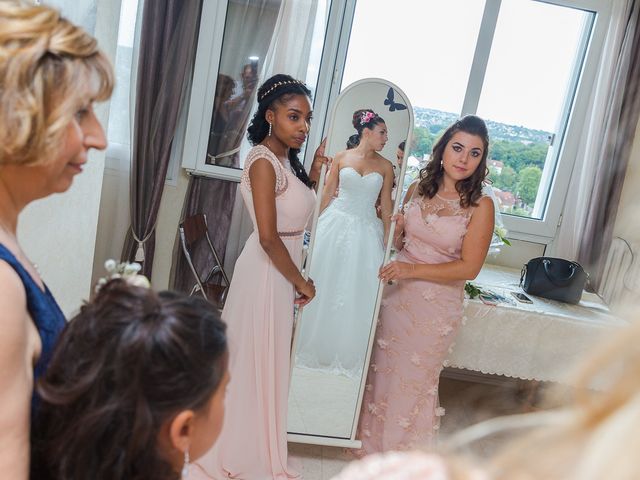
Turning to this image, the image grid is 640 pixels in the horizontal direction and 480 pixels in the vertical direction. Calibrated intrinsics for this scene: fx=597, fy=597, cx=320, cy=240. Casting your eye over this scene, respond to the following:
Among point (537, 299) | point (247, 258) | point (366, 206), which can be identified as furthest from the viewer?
point (537, 299)

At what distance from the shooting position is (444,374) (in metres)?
3.77

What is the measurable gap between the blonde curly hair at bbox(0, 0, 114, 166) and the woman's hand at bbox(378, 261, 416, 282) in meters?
1.74

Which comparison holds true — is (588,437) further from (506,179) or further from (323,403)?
(506,179)

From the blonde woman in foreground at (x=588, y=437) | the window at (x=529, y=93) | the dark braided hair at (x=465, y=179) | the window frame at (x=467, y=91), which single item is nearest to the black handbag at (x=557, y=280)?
the window frame at (x=467, y=91)

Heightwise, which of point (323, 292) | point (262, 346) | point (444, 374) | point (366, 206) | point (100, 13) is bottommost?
point (444, 374)

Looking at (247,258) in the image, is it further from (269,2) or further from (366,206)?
(269,2)

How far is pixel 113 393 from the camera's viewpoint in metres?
0.87

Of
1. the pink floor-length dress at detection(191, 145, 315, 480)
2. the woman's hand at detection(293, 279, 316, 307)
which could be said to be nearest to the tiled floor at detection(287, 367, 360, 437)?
the pink floor-length dress at detection(191, 145, 315, 480)

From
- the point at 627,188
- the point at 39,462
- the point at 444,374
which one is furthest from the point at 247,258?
the point at 627,188

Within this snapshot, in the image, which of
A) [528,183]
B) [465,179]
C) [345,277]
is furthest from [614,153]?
[345,277]

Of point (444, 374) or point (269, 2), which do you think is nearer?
point (269, 2)

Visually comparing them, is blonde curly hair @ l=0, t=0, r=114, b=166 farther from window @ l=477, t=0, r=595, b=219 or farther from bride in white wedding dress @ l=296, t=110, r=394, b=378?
window @ l=477, t=0, r=595, b=219

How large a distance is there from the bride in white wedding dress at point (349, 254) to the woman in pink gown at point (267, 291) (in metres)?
0.13

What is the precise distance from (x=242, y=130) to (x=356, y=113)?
110 cm
